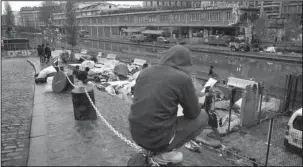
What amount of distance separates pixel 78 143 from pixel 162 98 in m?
2.45

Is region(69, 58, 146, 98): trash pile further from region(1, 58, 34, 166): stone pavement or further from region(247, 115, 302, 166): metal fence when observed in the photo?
region(247, 115, 302, 166): metal fence

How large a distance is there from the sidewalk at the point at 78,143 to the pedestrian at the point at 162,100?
3.86ft

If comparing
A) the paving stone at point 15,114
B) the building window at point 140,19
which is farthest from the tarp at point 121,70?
the building window at point 140,19

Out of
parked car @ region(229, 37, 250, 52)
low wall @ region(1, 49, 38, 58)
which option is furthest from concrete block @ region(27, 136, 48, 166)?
parked car @ region(229, 37, 250, 52)

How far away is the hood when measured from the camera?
2.74m

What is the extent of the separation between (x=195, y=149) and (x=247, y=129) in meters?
5.75

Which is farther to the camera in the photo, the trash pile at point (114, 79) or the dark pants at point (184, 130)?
the trash pile at point (114, 79)

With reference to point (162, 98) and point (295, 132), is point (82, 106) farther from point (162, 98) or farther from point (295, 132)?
point (295, 132)

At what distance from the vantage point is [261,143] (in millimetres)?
8195

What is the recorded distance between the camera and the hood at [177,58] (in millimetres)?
2738

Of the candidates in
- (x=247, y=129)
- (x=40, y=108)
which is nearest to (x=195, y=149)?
(x=40, y=108)

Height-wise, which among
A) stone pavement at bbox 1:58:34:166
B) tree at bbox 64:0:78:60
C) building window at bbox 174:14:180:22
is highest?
building window at bbox 174:14:180:22

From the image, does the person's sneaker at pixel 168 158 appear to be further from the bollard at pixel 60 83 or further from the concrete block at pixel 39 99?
the bollard at pixel 60 83

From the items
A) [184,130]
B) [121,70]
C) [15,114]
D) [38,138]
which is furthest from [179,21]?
[184,130]
